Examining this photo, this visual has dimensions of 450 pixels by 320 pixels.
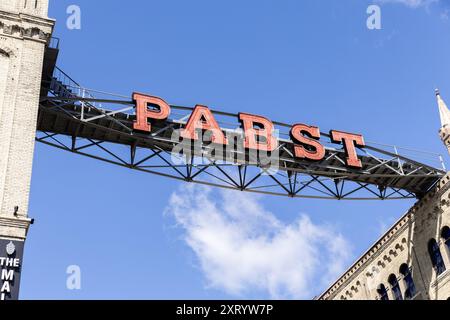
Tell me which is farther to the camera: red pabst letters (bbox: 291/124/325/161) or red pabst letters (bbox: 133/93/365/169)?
red pabst letters (bbox: 291/124/325/161)

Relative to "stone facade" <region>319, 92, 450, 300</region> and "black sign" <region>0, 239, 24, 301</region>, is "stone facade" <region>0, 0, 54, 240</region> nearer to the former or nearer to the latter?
"black sign" <region>0, 239, 24, 301</region>

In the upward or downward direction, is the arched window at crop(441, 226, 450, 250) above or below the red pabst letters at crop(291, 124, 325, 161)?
below

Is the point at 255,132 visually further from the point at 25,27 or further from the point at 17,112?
the point at 17,112

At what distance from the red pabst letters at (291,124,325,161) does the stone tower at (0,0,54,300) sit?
1307cm

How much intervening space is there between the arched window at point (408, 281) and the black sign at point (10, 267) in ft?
72.0

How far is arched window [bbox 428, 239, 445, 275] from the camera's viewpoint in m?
32.9

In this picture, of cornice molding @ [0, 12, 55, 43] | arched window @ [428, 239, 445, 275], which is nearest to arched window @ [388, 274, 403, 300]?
arched window @ [428, 239, 445, 275]

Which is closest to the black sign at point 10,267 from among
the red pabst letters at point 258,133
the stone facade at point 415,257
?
the red pabst letters at point 258,133

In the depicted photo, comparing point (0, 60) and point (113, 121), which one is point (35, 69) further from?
point (113, 121)

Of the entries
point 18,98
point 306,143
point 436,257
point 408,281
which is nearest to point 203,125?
point 306,143

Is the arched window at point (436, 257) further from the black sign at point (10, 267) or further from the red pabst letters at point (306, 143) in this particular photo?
the black sign at point (10, 267)

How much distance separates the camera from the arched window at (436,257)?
32.9m
